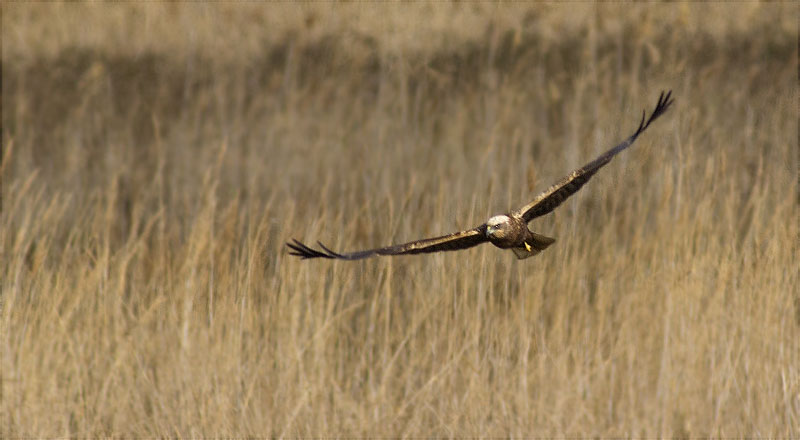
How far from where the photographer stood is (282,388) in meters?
4.00

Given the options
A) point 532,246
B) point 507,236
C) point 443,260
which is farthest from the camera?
point 443,260

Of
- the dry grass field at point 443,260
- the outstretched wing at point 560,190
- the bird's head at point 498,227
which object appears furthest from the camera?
the dry grass field at point 443,260

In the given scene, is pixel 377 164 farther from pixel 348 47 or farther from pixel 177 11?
pixel 177 11

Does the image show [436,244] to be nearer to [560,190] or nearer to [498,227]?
[498,227]

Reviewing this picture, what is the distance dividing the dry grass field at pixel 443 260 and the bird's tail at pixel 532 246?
1764mm

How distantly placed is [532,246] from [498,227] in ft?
0.45

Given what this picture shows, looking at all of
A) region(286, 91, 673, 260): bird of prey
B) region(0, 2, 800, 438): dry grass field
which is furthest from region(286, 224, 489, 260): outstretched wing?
region(0, 2, 800, 438): dry grass field

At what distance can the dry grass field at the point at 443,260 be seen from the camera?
397 centimetres

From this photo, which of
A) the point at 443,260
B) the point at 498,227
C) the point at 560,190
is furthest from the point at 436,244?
the point at 443,260

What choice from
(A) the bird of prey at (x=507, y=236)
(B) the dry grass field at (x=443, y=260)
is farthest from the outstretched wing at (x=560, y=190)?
(B) the dry grass field at (x=443, y=260)

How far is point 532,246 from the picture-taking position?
2.03 m

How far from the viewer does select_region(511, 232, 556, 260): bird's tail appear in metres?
2.00

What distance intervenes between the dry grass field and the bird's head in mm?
1873

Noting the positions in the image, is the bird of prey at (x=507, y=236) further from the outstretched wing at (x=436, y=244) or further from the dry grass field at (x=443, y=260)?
the dry grass field at (x=443, y=260)
